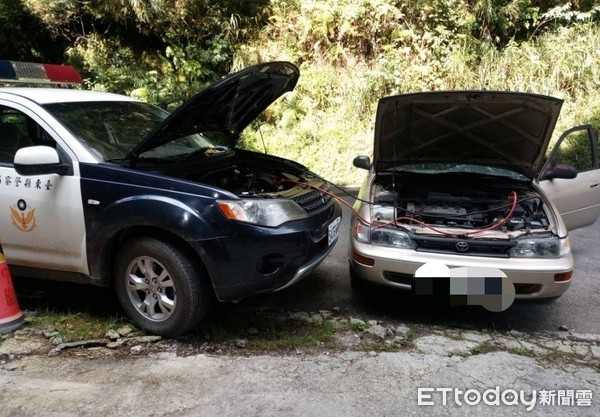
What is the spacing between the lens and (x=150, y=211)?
2.99 metres

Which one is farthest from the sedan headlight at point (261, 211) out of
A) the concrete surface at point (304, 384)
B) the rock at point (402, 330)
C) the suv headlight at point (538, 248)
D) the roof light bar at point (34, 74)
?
the roof light bar at point (34, 74)

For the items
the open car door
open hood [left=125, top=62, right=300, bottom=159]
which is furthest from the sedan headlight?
the open car door

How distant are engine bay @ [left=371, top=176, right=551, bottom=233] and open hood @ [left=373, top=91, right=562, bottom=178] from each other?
26cm

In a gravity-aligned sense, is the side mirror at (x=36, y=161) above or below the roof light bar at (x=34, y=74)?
below

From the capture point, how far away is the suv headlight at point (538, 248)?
3.35 m

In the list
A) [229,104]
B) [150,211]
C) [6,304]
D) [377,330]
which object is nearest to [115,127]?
[229,104]

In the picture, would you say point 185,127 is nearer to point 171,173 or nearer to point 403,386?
point 171,173

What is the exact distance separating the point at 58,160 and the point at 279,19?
8.82 m

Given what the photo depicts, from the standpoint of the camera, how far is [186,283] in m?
3.03

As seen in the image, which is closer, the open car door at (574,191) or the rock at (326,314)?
the rock at (326,314)

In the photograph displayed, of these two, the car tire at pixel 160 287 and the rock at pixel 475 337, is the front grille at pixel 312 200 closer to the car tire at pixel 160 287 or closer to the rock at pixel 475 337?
the car tire at pixel 160 287

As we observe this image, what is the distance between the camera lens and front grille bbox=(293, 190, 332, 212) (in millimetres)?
3363

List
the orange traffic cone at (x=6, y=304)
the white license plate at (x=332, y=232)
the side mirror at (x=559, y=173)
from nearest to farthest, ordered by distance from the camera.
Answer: the orange traffic cone at (x=6, y=304) → the white license plate at (x=332, y=232) → the side mirror at (x=559, y=173)

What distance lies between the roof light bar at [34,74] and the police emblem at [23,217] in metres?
1.31
